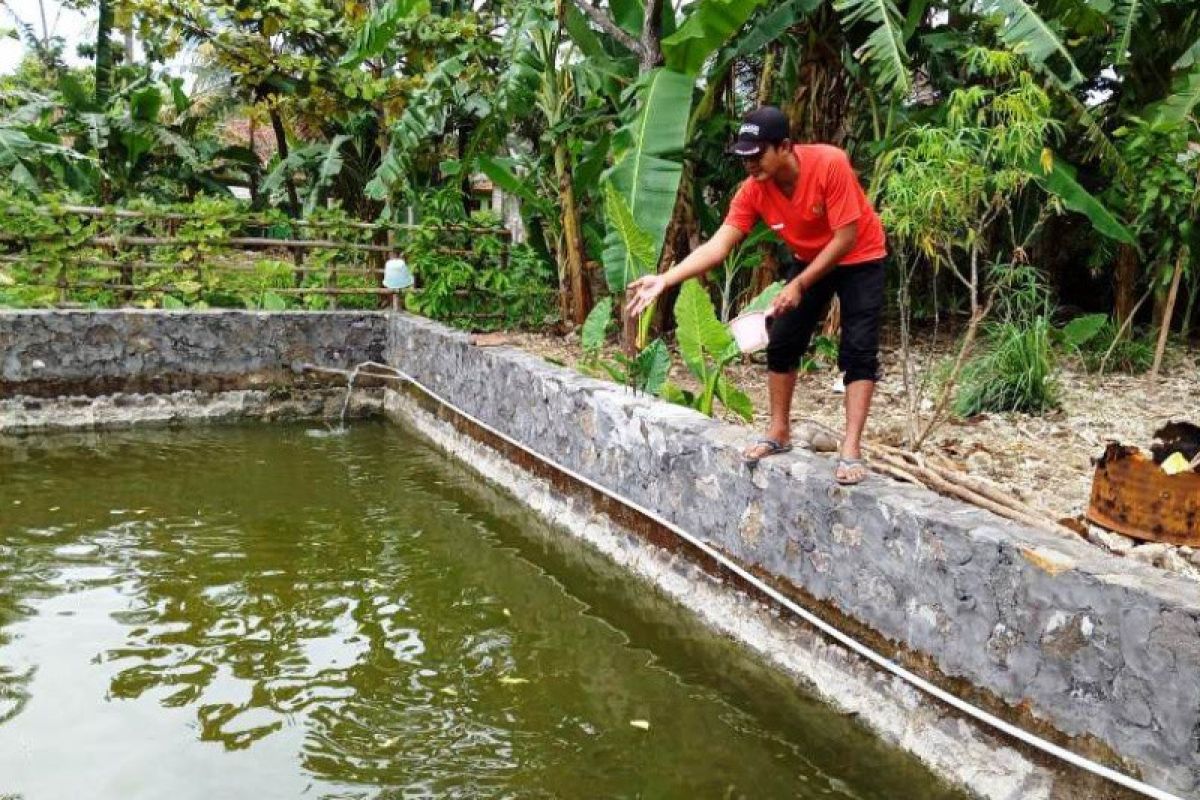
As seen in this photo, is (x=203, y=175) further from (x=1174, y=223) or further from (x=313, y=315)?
(x=1174, y=223)

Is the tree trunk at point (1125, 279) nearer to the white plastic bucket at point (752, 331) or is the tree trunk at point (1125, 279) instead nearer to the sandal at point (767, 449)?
the sandal at point (767, 449)

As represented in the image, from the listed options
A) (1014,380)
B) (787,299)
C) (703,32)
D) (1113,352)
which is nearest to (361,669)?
(787,299)

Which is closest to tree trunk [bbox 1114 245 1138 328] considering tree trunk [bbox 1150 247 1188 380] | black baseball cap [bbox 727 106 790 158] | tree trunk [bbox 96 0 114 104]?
tree trunk [bbox 1150 247 1188 380]

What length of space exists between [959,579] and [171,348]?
24.0 ft

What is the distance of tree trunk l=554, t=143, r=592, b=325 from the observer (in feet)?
29.3

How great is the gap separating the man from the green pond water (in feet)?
3.75

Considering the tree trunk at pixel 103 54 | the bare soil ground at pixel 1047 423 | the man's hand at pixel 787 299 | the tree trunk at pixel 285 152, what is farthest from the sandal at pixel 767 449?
the tree trunk at pixel 103 54

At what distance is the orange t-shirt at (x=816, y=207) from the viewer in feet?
12.1

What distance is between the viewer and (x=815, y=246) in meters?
3.92

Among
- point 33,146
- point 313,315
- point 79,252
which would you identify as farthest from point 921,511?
point 33,146

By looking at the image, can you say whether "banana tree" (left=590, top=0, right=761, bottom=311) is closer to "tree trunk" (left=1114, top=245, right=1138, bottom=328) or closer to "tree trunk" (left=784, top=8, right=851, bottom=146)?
"tree trunk" (left=784, top=8, right=851, bottom=146)

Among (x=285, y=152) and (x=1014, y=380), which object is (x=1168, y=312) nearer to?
(x=1014, y=380)

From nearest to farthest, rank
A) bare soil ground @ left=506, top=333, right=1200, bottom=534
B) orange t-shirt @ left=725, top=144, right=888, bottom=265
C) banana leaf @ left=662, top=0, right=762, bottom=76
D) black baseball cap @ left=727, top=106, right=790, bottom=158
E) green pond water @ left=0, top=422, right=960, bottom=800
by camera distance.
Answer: green pond water @ left=0, top=422, right=960, bottom=800, black baseball cap @ left=727, top=106, right=790, bottom=158, orange t-shirt @ left=725, top=144, right=888, bottom=265, bare soil ground @ left=506, top=333, right=1200, bottom=534, banana leaf @ left=662, top=0, right=762, bottom=76

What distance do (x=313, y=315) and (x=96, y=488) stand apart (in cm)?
305
